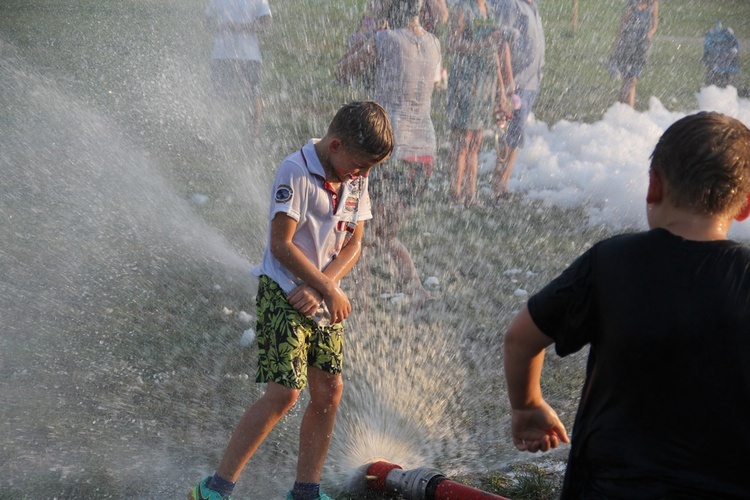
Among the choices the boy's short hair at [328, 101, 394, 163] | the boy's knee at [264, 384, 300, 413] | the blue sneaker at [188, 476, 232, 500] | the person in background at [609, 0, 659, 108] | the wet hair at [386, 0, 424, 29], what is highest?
the person in background at [609, 0, 659, 108]

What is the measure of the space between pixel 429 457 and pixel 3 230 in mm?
3975

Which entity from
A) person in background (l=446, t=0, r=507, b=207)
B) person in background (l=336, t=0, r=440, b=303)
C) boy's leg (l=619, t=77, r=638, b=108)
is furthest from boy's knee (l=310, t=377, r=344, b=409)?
boy's leg (l=619, t=77, r=638, b=108)

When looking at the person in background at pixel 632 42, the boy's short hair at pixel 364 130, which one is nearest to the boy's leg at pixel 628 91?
the person in background at pixel 632 42

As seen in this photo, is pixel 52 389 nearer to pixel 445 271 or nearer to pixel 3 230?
pixel 3 230

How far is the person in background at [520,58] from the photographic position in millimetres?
7836

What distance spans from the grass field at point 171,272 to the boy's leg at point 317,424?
1.38 feet

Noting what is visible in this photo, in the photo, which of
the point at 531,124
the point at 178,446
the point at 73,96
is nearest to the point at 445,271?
the point at 178,446

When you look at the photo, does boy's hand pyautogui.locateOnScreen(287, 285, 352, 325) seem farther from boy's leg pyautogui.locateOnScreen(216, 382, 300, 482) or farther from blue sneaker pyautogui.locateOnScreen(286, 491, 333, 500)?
blue sneaker pyautogui.locateOnScreen(286, 491, 333, 500)

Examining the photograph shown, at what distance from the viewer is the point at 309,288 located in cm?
327

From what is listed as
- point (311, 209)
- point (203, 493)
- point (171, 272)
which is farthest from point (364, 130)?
point (171, 272)

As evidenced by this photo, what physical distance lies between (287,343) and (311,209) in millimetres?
514

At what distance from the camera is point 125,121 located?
30.8 feet

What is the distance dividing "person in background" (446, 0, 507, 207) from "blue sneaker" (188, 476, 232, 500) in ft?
16.4

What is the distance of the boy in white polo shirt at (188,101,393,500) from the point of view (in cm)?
325
